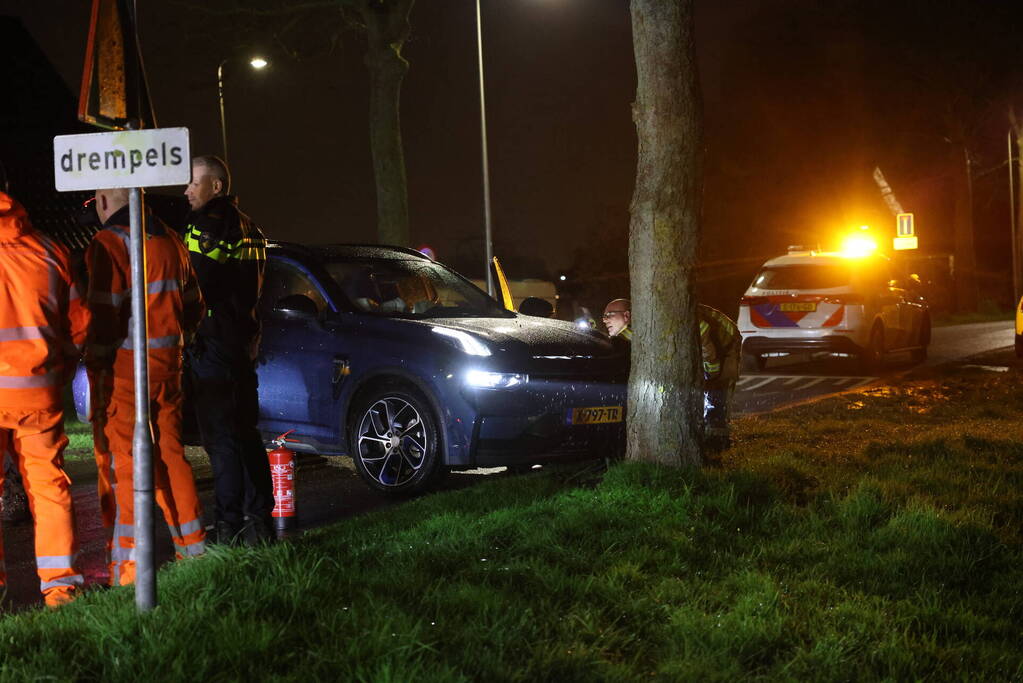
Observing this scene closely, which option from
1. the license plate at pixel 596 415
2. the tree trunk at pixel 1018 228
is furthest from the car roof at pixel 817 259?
the tree trunk at pixel 1018 228

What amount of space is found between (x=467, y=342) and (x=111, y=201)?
256cm

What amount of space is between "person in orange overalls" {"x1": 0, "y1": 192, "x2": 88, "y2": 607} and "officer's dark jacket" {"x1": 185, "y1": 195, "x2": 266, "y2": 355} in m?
1.12

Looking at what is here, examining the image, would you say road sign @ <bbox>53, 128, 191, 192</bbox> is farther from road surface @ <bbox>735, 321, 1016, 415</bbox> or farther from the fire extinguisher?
road surface @ <bbox>735, 321, 1016, 415</bbox>

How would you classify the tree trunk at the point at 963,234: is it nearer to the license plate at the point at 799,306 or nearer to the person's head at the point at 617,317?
the license plate at the point at 799,306

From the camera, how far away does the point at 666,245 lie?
7414 millimetres

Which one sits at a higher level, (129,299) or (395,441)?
(129,299)

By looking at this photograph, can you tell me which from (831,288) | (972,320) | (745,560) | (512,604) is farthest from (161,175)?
(972,320)

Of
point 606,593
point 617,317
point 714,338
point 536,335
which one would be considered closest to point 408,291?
point 536,335

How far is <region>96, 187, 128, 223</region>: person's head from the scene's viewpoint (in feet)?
19.9

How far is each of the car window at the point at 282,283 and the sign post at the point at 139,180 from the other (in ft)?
13.8

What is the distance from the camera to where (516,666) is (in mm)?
4188

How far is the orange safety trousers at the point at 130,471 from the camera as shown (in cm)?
573

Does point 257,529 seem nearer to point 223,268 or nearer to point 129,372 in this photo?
point 129,372

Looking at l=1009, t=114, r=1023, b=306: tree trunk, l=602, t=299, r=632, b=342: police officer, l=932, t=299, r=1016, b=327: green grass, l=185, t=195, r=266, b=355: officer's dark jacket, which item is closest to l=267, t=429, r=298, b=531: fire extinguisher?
l=185, t=195, r=266, b=355: officer's dark jacket
